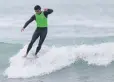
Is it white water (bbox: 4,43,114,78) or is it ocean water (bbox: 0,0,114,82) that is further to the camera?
white water (bbox: 4,43,114,78)

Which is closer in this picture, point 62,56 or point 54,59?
point 54,59

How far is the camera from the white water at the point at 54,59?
1297cm

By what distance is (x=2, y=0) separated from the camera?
4181cm

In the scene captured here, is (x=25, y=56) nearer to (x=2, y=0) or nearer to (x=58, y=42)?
(x=58, y=42)

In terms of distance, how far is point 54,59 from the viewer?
13.8 m

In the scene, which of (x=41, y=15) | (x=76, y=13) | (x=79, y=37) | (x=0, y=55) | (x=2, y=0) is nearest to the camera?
(x=41, y=15)

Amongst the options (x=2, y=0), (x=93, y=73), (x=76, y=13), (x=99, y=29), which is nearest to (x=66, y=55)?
(x=93, y=73)

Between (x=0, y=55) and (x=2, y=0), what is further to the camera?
(x=2, y=0)

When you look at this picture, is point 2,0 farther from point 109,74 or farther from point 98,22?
point 109,74

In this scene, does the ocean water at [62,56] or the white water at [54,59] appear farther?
the white water at [54,59]

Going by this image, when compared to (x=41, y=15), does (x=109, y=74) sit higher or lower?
lower

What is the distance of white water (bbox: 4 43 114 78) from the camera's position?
1297cm

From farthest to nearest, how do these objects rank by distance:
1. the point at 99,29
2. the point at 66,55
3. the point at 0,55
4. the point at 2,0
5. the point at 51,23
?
1. the point at 2,0
2. the point at 51,23
3. the point at 99,29
4. the point at 0,55
5. the point at 66,55

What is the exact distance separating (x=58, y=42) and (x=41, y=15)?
5359 mm
